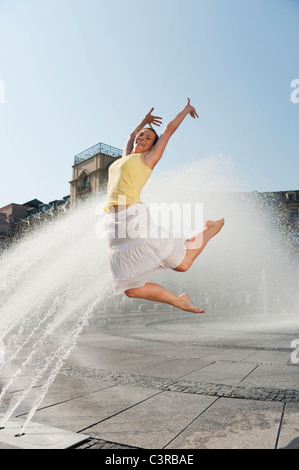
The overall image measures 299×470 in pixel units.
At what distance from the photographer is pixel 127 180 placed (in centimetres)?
296

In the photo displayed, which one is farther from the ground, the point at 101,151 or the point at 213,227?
the point at 101,151

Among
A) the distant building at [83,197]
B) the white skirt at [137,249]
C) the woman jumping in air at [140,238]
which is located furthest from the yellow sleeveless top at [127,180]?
the distant building at [83,197]

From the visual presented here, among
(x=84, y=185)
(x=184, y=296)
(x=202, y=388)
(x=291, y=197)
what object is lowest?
(x=202, y=388)

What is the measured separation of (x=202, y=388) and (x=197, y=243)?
2.53m

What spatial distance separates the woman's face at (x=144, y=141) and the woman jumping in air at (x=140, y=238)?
0.07m

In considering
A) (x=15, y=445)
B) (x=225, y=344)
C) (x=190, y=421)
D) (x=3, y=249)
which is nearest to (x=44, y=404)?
(x=15, y=445)

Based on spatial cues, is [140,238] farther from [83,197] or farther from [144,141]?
[83,197]

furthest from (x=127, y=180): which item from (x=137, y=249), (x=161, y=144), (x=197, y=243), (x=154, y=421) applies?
(x=154, y=421)

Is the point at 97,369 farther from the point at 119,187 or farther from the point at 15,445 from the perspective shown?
the point at 119,187

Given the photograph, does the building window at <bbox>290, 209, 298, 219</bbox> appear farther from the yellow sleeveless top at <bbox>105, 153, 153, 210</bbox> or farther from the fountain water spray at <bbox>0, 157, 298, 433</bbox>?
the yellow sleeveless top at <bbox>105, 153, 153, 210</bbox>

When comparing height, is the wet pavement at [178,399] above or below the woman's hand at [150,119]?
below

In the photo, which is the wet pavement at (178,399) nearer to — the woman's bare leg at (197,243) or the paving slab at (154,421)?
the paving slab at (154,421)

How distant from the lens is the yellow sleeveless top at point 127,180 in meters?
2.92
